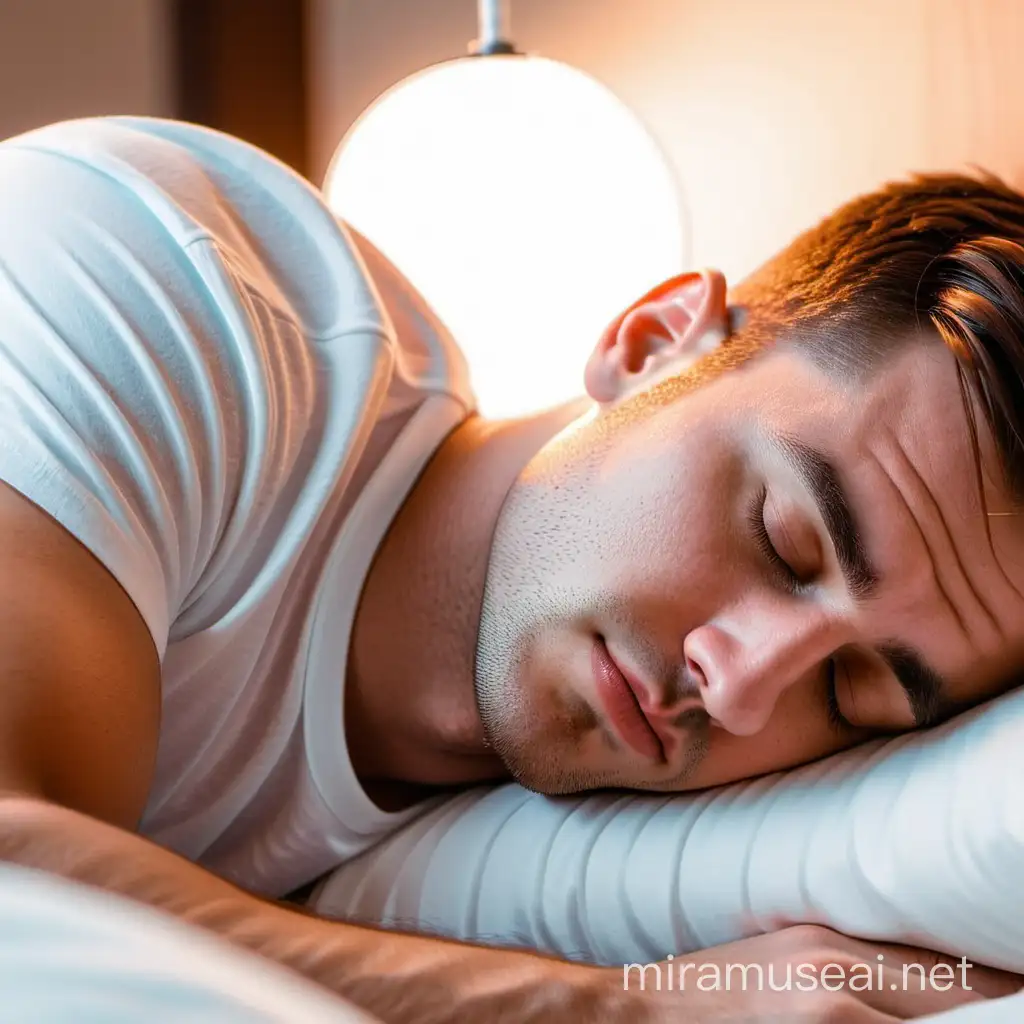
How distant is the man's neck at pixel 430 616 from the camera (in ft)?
2.97

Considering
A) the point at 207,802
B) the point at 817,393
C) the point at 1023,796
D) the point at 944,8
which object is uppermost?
the point at 944,8

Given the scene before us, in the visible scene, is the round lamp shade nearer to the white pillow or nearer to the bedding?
the white pillow

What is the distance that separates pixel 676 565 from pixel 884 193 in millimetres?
434

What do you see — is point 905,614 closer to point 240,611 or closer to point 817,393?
point 817,393

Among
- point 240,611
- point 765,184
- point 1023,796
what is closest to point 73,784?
point 240,611

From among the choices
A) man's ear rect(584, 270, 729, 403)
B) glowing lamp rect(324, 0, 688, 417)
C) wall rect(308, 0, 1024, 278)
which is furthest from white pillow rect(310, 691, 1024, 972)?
wall rect(308, 0, 1024, 278)

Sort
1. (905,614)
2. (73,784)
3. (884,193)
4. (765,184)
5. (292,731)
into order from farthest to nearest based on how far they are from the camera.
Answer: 1. (765,184)
2. (884,193)
3. (292,731)
4. (905,614)
5. (73,784)

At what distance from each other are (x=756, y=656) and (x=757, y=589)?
0.05 metres

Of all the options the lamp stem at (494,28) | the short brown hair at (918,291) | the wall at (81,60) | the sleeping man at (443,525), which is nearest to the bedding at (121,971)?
the sleeping man at (443,525)

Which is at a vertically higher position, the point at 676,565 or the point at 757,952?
the point at 676,565

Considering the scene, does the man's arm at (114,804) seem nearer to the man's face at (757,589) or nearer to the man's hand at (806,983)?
the man's hand at (806,983)

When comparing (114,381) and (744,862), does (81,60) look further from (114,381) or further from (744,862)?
(744,862)

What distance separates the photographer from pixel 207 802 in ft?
2.90

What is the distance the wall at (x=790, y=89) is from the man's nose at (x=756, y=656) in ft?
2.39
